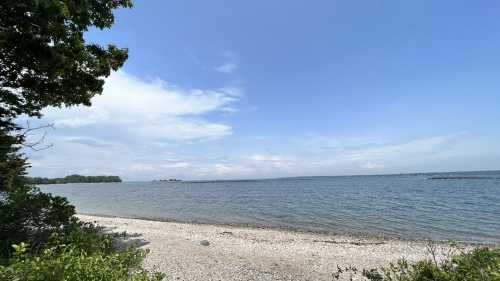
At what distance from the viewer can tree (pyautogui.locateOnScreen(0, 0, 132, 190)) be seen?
5957 mm

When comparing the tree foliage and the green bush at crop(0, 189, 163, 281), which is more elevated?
the tree foliage

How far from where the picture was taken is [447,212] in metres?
27.1

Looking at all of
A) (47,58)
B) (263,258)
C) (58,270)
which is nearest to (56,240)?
(58,270)

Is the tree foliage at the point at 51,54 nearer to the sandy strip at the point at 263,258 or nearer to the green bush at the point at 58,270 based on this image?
the green bush at the point at 58,270

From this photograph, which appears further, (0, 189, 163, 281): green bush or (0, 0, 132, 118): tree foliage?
(0, 0, 132, 118): tree foliage

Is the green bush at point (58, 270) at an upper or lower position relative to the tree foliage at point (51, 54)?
lower

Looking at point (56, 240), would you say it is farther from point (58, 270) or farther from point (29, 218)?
point (58, 270)

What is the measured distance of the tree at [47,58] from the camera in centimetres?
596

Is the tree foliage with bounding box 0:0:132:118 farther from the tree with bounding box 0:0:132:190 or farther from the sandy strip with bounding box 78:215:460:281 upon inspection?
the sandy strip with bounding box 78:215:460:281

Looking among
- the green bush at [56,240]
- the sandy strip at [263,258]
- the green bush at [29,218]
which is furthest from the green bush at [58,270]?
the sandy strip at [263,258]

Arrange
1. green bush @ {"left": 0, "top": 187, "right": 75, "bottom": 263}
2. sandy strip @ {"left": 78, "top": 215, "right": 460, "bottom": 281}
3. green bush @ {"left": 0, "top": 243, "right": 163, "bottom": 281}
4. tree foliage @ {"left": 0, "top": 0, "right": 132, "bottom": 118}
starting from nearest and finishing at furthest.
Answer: green bush @ {"left": 0, "top": 243, "right": 163, "bottom": 281} < tree foliage @ {"left": 0, "top": 0, "right": 132, "bottom": 118} < green bush @ {"left": 0, "top": 187, "right": 75, "bottom": 263} < sandy strip @ {"left": 78, "top": 215, "right": 460, "bottom": 281}

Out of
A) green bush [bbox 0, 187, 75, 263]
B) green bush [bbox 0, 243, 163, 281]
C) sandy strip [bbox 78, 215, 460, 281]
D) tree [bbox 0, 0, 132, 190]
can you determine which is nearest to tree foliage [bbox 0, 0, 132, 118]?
tree [bbox 0, 0, 132, 190]

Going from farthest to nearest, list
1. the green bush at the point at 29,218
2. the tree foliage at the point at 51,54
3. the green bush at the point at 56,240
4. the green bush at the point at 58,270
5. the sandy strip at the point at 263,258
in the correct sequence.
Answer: the sandy strip at the point at 263,258, the green bush at the point at 29,218, the tree foliage at the point at 51,54, the green bush at the point at 56,240, the green bush at the point at 58,270

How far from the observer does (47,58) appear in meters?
6.51
